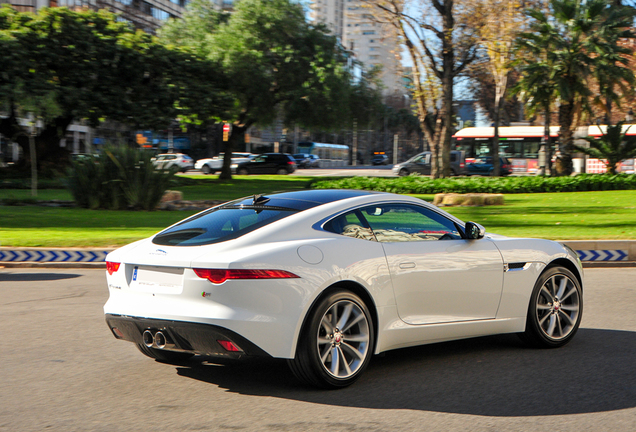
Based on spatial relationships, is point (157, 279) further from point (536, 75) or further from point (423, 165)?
point (423, 165)

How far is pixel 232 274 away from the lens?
449cm

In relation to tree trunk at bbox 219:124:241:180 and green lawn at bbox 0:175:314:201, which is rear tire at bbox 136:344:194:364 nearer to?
green lawn at bbox 0:175:314:201

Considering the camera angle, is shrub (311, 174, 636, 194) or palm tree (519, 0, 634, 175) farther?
palm tree (519, 0, 634, 175)

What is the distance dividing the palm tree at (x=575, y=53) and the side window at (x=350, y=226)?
92.2ft

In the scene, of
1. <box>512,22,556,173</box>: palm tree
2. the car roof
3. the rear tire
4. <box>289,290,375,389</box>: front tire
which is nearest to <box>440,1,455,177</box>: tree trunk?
<box>512,22,556,173</box>: palm tree

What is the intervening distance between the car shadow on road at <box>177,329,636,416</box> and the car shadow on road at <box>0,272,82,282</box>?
5.44 metres

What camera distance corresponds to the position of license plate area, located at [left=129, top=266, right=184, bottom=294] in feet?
15.4

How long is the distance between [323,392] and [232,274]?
1.03 m

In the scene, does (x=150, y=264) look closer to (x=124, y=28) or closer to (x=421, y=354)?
(x=421, y=354)

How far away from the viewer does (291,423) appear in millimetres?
4172

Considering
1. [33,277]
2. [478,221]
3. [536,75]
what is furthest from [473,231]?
[536,75]

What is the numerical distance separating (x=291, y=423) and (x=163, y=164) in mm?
17556

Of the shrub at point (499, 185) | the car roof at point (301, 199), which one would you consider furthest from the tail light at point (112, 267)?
the shrub at point (499, 185)

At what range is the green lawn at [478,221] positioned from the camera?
13.9 m
